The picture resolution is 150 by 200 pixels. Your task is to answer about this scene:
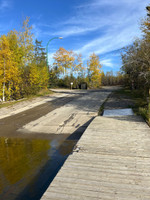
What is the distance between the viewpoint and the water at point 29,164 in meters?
3.96

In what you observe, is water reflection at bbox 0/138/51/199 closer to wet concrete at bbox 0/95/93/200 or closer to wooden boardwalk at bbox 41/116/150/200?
wet concrete at bbox 0/95/93/200

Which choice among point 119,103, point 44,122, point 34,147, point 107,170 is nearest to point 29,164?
point 34,147

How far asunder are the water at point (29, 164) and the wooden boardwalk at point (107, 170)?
2.55ft

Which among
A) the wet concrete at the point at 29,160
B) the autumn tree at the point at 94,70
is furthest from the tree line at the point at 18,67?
the autumn tree at the point at 94,70

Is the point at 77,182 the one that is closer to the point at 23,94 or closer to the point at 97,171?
the point at 97,171

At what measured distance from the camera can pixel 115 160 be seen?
437 cm

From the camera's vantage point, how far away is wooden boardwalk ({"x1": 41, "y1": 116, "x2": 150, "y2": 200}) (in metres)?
3.02

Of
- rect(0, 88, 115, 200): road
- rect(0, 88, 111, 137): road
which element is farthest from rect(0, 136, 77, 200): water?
rect(0, 88, 111, 137): road

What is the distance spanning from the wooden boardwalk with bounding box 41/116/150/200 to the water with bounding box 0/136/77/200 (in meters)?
0.78

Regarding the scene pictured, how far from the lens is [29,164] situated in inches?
205

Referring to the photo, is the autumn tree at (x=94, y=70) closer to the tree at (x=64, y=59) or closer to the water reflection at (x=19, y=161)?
the tree at (x=64, y=59)

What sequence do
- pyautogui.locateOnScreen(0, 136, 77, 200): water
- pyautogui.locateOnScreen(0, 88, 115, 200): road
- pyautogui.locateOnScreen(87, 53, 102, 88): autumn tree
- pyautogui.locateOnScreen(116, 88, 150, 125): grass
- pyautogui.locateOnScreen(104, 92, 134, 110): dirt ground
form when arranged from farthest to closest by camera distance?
pyautogui.locateOnScreen(87, 53, 102, 88): autumn tree
pyautogui.locateOnScreen(104, 92, 134, 110): dirt ground
pyautogui.locateOnScreen(116, 88, 150, 125): grass
pyautogui.locateOnScreen(0, 88, 115, 200): road
pyautogui.locateOnScreen(0, 136, 77, 200): water

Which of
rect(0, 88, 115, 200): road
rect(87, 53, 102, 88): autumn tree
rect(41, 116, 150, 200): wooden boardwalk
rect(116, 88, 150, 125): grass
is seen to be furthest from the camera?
rect(87, 53, 102, 88): autumn tree

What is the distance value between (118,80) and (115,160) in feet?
205
